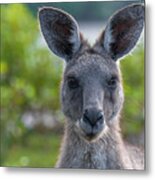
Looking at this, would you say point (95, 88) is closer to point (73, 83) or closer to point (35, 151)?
point (73, 83)

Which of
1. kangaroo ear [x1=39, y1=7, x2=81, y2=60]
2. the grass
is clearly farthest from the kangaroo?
the grass

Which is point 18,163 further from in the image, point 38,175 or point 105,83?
point 105,83

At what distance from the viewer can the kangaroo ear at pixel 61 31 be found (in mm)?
4328

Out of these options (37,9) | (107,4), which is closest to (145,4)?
(107,4)

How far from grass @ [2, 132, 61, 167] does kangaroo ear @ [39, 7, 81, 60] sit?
39 centimetres

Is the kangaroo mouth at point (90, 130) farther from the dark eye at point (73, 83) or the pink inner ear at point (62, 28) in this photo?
the pink inner ear at point (62, 28)

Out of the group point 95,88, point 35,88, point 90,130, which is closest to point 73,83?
point 95,88

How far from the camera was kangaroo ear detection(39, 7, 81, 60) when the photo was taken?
4.33m

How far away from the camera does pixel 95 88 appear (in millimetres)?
4238

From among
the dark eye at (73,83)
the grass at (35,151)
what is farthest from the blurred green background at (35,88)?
the dark eye at (73,83)

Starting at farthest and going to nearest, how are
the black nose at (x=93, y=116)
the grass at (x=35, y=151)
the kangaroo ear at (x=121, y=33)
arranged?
the grass at (x=35, y=151)
the kangaroo ear at (x=121, y=33)
the black nose at (x=93, y=116)

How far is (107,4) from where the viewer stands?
4336 millimetres

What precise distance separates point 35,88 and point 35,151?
29 centimetres

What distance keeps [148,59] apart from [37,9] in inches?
21.0
